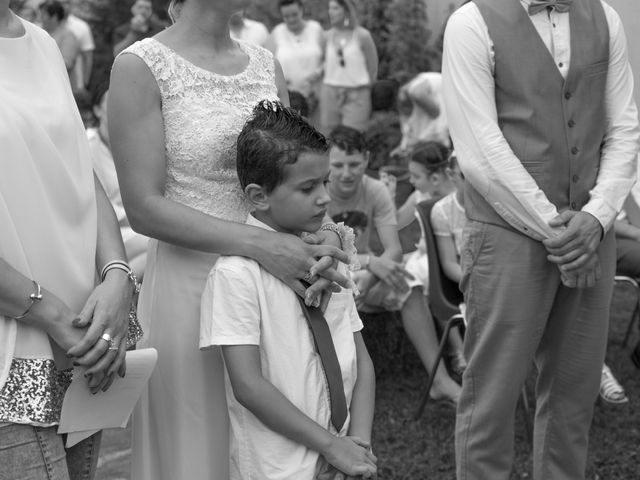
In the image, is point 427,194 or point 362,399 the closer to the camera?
point 362,399

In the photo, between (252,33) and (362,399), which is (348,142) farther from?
(252,33)

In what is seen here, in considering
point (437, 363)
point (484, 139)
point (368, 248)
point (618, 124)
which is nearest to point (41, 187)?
point (484, 139)

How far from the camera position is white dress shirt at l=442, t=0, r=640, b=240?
3.50 meters

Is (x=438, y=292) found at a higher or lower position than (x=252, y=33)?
higher

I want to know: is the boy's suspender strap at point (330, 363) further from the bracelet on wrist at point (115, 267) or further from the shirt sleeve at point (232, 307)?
the bracelet on wrist at point (115, 267)

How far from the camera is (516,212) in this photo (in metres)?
3.53

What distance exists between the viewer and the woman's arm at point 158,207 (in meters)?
2.69

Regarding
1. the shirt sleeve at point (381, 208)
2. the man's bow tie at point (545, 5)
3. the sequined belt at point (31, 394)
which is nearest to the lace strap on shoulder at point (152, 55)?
the sequined belt at point (31, 394)

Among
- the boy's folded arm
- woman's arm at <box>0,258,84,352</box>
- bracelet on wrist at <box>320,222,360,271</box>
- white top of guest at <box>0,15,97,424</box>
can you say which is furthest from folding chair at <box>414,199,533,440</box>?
woman's arm at <box>0,258,84,352</box>

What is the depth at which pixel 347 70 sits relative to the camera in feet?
35.9

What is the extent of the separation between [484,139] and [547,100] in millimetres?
239

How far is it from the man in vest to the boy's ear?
1015mm

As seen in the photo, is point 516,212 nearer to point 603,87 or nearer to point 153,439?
point 603,87

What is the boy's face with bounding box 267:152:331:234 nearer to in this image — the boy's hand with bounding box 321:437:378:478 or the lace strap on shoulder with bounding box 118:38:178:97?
the lace strap on shoulder with bounding box 118:38:178:97
